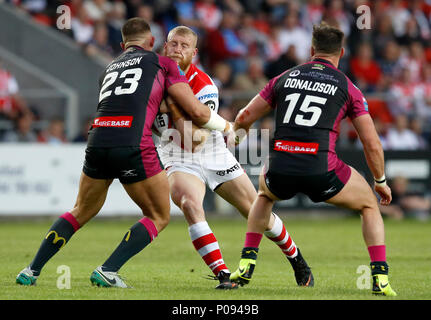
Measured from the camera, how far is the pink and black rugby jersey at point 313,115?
7117mm

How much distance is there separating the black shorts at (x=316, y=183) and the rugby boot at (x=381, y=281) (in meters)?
0.70

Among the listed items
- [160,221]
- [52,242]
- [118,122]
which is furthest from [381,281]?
[52,242]

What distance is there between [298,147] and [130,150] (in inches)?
55.5

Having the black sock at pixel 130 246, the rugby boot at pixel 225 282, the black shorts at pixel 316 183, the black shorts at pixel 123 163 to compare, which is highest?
the black shorts at pixel 123 163

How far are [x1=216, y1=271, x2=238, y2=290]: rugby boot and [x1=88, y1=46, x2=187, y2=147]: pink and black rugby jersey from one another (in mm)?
1350

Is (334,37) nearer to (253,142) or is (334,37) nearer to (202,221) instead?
(202,221)

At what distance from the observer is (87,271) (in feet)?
29.3

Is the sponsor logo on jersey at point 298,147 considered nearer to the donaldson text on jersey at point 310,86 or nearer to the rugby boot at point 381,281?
→ the donaldson text on jersey at point 310,86

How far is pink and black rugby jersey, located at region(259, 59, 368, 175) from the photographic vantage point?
7.12 metres

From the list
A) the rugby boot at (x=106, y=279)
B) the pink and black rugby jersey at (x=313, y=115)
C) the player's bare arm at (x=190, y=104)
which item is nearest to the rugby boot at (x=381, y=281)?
the pink and black rugby jersey at (x=313, y=115)

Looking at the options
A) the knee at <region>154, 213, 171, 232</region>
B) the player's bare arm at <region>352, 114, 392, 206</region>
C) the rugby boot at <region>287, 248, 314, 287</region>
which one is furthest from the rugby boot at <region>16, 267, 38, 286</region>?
the player's bare arm at <region>352, 114, 392, 206</region>
